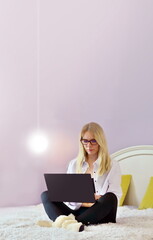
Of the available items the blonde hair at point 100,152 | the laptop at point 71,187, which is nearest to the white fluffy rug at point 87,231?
the laptop at point 71,187

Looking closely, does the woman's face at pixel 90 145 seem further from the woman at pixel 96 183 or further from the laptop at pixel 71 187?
the laptop at pixel 71 187

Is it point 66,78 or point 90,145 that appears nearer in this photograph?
point 90,145

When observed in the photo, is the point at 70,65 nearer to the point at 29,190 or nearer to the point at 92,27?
the point at 92,27

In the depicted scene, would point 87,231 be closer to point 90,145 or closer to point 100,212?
point 100,212

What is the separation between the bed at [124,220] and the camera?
6.07ft

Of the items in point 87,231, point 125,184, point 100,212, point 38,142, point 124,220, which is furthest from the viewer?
point 38,142

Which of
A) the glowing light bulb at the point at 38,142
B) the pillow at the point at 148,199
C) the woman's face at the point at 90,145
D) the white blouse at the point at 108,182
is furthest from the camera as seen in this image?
the glowing light bulb at the point at 38,142

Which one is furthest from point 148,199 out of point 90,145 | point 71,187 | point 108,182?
point 71,187

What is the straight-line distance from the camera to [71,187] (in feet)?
7.30

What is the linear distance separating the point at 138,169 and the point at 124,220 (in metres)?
0.74

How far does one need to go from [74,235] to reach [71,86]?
1.78 meters

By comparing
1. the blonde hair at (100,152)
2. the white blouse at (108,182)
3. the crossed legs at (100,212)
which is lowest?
the crossed legs at (100,212)

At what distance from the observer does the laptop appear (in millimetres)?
2166

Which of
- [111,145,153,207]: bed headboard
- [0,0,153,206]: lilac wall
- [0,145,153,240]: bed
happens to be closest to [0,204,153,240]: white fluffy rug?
[0,145,153,240]: bed
